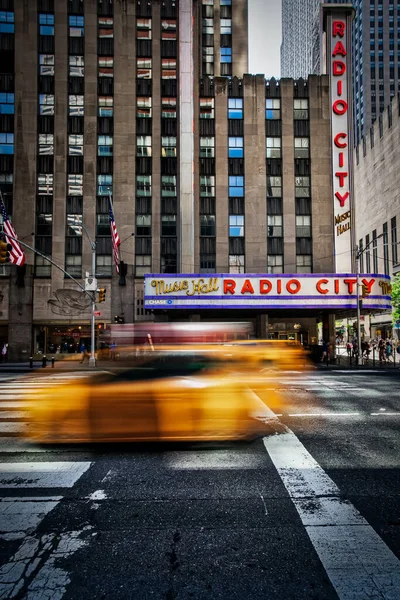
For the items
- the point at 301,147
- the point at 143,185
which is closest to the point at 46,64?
the point at 143,185

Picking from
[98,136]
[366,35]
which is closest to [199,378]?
[98,136]

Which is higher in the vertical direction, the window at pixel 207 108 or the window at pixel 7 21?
the window at pixel 7 21

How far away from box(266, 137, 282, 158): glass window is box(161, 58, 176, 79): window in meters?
11.7

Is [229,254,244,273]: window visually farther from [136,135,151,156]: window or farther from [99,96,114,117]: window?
[99,96,114,117]: window

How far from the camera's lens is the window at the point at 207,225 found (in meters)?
40.2

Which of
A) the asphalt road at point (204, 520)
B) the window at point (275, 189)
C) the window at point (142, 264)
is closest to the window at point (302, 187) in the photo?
the window at point (275, 189)

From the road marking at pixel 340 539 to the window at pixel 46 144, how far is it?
4046 centimetres

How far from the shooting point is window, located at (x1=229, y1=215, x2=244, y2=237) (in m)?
40.2

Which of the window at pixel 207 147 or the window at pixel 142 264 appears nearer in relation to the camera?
the window at pixel 142 264

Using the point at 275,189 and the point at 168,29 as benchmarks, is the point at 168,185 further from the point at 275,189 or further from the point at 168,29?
the point at 168,29

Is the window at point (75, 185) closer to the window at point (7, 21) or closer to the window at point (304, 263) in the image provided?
the window at point (7, 21)

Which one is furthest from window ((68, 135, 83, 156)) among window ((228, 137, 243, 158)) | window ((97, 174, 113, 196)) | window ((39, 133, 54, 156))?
window ((228, 137, 243, 158))

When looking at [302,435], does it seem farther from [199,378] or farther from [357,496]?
[357,496]

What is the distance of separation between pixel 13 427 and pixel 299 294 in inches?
1040
